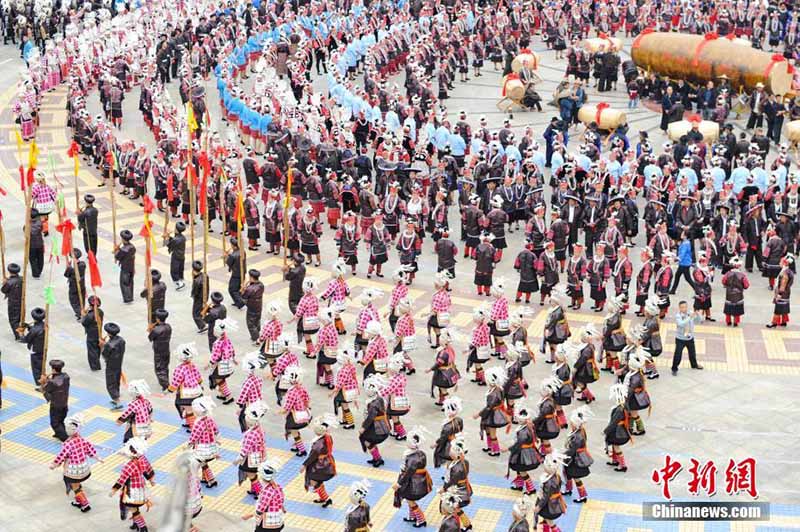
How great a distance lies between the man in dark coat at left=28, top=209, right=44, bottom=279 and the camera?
3042cm

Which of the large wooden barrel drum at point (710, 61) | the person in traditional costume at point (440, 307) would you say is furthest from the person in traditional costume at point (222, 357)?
the large wooden barrel drum at point (710, 61)

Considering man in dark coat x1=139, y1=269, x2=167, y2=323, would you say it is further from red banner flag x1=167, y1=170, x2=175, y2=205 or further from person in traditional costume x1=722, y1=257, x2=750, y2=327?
person in traditional costume x1=722, y1=257, x2=750, y2=327

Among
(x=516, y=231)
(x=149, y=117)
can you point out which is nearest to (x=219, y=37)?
(x=149, y=117)

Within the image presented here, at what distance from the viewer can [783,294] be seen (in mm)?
26984

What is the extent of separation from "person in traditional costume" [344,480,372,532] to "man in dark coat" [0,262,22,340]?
1170 cm

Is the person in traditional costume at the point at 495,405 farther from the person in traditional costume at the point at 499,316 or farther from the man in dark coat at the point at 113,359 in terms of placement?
the man in dark coat at the point at 113,359

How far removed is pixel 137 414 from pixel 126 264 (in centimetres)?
890

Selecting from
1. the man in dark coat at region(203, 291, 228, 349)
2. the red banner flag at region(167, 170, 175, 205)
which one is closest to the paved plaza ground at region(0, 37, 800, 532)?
the man in dark coat at region(203, 291, 228, 349)

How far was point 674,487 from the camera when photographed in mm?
20828

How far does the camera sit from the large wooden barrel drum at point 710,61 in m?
41.7

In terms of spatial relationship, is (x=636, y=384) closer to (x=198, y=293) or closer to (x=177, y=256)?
(x=198, y=293)

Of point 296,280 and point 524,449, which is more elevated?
point 296,280

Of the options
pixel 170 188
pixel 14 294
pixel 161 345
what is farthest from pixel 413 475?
pixel 170 188

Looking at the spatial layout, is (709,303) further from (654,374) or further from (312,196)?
(312,196)
